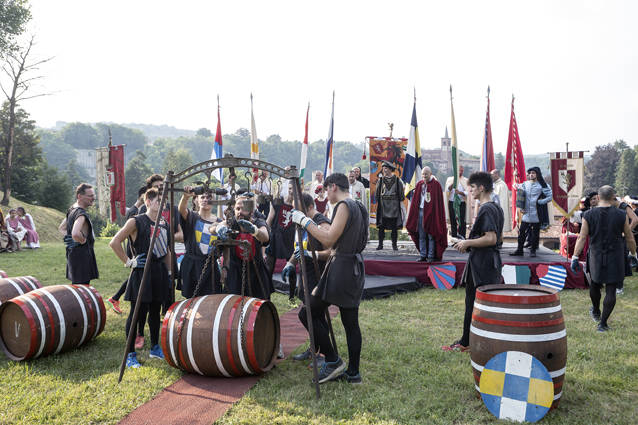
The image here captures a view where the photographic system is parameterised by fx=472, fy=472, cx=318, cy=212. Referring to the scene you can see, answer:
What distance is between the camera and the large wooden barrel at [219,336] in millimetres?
4172

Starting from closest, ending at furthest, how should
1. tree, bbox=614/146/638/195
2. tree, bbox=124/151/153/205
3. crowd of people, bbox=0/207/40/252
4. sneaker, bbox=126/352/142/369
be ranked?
sneaker, bbox=126/352/142/369, crowd of people, bbox=0/207/40/252, tree, bbox=614/146/638/195, tree, bbox=124/151/153/205

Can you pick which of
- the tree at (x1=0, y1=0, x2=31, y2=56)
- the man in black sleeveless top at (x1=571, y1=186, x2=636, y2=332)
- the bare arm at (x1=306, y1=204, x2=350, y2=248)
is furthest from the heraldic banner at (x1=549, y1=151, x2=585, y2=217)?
the tree at (x1=0, y1=0, x2=31, y2=56)

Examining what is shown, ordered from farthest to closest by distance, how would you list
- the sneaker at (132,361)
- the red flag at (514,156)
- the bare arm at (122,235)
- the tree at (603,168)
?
the tree at (603,168), the red flag at (514,156), the bare arm at (122,235), the sneaker at (132,361)

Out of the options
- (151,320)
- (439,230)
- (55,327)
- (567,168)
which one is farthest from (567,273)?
(55,327)

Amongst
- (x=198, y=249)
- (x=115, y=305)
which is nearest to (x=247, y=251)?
(x=198, y=249)

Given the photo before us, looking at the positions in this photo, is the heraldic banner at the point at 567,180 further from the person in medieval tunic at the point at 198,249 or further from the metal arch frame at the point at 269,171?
the person in medieval tunic at the point at 198,249

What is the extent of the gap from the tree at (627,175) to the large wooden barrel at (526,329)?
62.5m

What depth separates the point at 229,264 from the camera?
490cm

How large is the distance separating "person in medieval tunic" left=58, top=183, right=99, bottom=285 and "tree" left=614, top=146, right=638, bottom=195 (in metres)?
63.3

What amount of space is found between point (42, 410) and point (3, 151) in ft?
105

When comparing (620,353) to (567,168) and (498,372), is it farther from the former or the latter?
(567,168)

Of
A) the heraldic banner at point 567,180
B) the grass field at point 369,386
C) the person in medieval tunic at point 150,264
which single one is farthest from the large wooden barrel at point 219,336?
the heraldic banner at point 567,180

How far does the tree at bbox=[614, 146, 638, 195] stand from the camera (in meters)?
56.1

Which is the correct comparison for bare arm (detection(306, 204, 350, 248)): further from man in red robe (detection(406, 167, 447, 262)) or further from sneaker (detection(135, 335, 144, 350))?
man in red robe (detection(406, 167, 447, 262))
